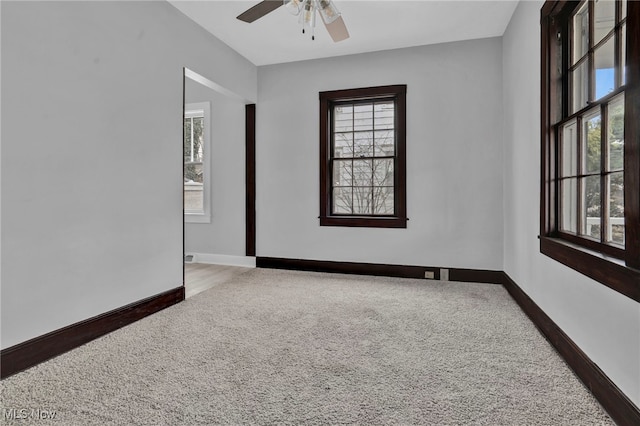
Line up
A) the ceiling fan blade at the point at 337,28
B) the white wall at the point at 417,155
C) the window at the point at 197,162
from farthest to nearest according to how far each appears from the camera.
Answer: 1. the window at the point at 197,162
2. the white wall at the point at 417,155
3. the ceiling fan blade at the point at 337,28

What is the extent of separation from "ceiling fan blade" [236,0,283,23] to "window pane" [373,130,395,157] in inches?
82.9

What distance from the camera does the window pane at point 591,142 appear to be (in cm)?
198

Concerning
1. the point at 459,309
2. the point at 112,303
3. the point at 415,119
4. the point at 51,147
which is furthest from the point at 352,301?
the point at 51,147

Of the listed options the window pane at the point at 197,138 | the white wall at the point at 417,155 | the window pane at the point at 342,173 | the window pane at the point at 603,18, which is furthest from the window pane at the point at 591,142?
the window pane at the point at 197,138

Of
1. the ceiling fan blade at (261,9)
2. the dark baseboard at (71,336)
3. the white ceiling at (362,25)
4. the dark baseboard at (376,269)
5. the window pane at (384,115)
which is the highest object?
the white ceiling at (362,25)

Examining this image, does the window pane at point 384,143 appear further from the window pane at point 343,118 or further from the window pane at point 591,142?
the window pane at point 591,142

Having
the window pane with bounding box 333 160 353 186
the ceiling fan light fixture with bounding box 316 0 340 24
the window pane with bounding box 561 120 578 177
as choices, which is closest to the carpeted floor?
the window pane with bounding box 561 120 578 177

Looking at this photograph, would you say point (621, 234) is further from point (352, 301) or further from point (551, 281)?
point (352, 301)

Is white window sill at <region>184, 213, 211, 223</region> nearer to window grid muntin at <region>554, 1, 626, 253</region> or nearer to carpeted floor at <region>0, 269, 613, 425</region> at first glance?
carpeted floor at <region>0, 269, 613, 425</region>

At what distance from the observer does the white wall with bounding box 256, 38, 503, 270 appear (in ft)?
13.1

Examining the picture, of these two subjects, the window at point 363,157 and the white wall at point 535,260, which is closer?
the white wall at point 535,260

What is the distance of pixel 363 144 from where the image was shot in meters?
4.49

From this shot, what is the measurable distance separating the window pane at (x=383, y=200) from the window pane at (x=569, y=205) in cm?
211

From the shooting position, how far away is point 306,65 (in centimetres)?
461
